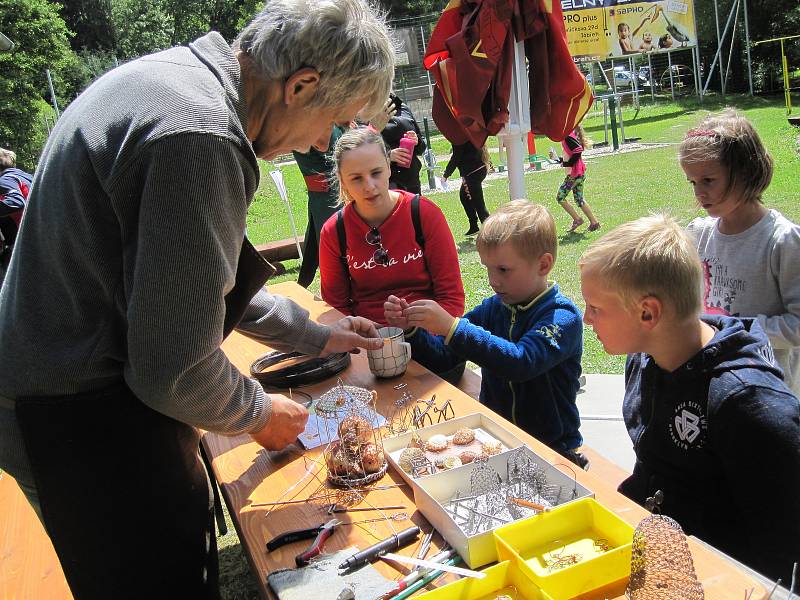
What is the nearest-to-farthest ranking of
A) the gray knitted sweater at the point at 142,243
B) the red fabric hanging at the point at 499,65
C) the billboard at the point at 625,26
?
the gray knitted sweater at the point at 142,243 < the red fabric hanging at the point at 499,65 < the billboard at the point at 625,26

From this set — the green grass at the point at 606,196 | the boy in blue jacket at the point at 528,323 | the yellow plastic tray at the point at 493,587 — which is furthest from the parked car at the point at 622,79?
the yellow plastic tray at the point at 493,587

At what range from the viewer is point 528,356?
6.93 ft

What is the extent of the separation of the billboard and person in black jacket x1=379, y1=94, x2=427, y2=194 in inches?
652

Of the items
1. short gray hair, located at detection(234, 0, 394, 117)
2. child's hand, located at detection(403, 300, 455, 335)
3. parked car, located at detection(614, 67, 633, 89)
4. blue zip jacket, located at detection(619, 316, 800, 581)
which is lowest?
blue zip jacket, located at detection(619, 316, 800, 581)

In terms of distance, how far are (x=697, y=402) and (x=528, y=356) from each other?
577mm

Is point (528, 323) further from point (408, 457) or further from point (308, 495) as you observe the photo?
point (308, 495)

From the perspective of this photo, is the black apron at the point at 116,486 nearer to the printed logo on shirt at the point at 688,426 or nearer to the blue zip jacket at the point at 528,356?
the blue zip jacket at the point at 528,356

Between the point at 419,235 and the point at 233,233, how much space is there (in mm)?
1902

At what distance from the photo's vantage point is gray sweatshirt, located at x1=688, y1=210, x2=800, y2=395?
89.2 inches

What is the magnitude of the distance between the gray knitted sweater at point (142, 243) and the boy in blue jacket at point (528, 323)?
91 cm

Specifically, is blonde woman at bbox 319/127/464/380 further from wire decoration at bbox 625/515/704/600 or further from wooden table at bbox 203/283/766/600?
wire decoration at bbox 625/515/704/600

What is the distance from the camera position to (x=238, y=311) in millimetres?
1519

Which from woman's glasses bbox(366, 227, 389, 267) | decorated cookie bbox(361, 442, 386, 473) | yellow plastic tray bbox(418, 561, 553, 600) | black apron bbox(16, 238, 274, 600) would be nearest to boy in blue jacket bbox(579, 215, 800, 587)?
yellow plastic tray bbox(418, 561, 553, 600)

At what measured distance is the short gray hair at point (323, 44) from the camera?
4.46 ft
